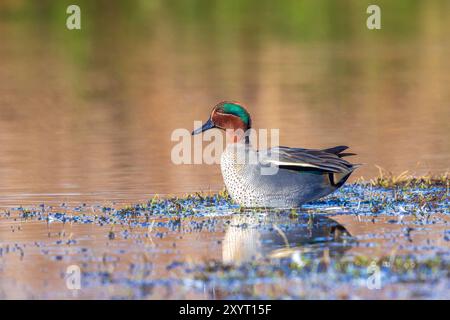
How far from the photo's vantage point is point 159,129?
16609 millimetres

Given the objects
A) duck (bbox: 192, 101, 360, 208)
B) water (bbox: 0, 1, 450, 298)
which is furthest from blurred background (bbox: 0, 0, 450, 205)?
duck (bbox: 192, 101, 360, 208)

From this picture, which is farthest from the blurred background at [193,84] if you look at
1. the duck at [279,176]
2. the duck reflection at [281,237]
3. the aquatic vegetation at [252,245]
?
the duck reflection at [281,237]

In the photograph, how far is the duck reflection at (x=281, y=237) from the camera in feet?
26.1

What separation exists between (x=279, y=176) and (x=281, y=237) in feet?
4.19

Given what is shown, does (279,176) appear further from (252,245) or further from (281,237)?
(252,245)

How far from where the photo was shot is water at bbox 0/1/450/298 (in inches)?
340

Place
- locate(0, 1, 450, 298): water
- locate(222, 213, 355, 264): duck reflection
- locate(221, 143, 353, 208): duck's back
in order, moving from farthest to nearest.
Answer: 1. locate(221, 143, 353, 208): duck's back
2. locate(0, 1, 450, 298): water
3. locate(222, 213, 355, 264): duck reflection

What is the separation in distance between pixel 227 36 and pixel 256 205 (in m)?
21.1

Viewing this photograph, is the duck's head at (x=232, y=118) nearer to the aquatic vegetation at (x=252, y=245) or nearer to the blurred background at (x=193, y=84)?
the aquatic vegetation at (x=252, y=245)

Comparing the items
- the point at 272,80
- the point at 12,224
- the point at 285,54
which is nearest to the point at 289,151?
the point at 12,224

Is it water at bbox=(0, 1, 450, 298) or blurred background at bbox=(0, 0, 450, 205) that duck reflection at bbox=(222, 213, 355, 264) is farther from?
blurred background at bbox=(0, 0, 450, 205)

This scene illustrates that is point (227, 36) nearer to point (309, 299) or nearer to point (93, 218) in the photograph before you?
point (93, 218)

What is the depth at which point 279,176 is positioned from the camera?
31.9 ft

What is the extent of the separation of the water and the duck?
288 millimetres
